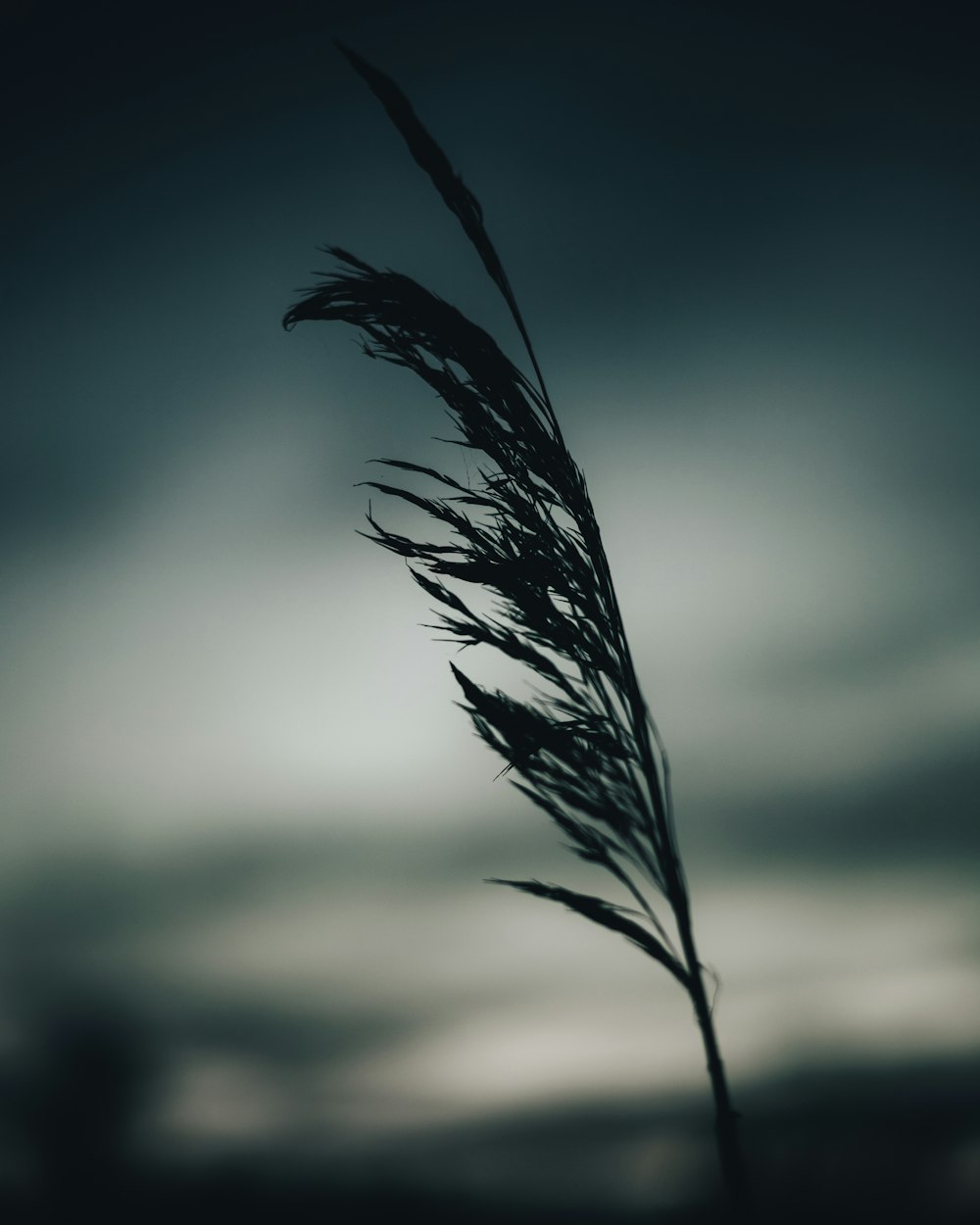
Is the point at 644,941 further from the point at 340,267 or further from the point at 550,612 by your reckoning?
the point at 340,267

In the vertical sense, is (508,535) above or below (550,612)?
above

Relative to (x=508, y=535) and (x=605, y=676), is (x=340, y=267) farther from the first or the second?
(x=605, y=676)

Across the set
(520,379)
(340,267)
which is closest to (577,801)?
(520,379)

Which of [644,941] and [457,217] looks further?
[457,217]

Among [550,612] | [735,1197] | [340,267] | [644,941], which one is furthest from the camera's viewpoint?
[340,267]

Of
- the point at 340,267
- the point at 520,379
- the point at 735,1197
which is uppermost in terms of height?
the point at 340,267

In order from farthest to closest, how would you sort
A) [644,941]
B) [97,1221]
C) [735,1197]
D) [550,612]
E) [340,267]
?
[97,1221]
[340,267]
[550,612]
[644,941]
[735,1197]

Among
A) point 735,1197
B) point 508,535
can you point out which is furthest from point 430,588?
point 735,1197
